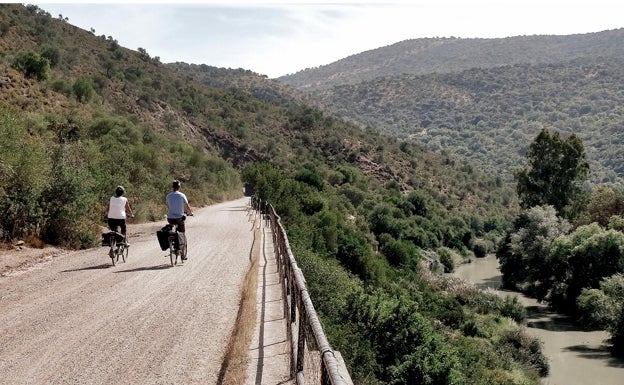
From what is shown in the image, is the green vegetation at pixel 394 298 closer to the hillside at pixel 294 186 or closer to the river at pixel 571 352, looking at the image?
the hillside at pixel 294 186

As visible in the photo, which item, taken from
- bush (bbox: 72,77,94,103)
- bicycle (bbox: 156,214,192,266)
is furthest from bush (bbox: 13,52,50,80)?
bicycle (bbox: 156,214,192,266)

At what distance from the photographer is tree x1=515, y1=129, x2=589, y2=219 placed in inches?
2279

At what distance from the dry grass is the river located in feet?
73.9

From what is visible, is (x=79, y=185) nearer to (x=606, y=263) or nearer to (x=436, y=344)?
(x=436, y=344)

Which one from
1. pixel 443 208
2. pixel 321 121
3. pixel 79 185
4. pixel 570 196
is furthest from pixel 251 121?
pixel 79 185

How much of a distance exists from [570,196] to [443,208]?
37.5 meters

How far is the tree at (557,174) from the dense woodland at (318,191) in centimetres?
30

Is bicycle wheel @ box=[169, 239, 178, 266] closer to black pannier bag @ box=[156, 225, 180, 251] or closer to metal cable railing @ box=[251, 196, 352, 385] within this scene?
black pannier bag @ box=[156, 225, 180, 251]

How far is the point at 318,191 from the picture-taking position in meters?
61.1

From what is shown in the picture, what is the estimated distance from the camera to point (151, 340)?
808 centimetres

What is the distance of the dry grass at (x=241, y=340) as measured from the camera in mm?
6802

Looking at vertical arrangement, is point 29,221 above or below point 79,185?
below

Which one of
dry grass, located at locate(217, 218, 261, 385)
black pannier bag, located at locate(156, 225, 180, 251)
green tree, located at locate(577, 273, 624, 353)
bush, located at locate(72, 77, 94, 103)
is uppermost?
bush, located at locate(72, 77, 94, 103)

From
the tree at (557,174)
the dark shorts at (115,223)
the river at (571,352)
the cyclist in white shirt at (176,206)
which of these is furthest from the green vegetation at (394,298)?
the tree at (557,174)
